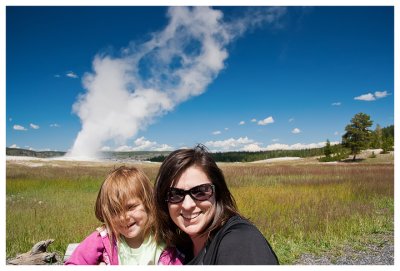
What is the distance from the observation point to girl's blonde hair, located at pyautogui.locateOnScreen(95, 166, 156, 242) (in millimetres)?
2172

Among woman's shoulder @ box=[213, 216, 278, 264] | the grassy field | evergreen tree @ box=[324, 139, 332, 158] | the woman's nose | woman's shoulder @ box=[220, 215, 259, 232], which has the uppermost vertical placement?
evergreen tree @ box=[324, 139, 332, 158]

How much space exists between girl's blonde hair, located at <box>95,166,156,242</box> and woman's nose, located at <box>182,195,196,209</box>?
1.13ft

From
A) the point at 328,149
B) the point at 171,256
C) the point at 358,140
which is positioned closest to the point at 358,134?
the point at 358,140

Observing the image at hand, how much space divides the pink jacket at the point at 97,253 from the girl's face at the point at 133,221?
0.10m

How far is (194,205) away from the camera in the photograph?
6.29 ft

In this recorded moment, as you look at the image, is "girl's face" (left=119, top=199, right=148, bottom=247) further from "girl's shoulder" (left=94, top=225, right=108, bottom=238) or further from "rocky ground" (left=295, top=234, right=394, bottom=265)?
"rocky ground" (left=295, top=234, right=394, bottom=265)

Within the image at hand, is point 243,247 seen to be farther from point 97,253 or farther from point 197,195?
point 97,253

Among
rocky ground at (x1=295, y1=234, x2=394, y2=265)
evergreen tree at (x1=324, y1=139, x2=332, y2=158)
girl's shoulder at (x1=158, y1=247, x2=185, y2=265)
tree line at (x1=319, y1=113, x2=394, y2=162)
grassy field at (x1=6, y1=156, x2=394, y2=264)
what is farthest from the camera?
evergreen tree at (x1=324, y1=139, x2=332, y2=158)

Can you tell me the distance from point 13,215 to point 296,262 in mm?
6145

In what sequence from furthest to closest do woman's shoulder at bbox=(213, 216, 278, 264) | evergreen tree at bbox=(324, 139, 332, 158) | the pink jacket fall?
1. evergreen tree at bbox=(324, 139, 332, 158)
2. the pink jacket
3. woman's shoulder at bbox=(213, 216, 278, 264)

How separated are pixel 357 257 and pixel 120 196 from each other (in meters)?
4.22

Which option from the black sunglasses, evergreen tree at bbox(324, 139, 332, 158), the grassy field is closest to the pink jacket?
the black sunglasses

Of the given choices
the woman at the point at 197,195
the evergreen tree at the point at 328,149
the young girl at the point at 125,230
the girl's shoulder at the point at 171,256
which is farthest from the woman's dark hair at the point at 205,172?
the evergreen tree at the point at 328,149
